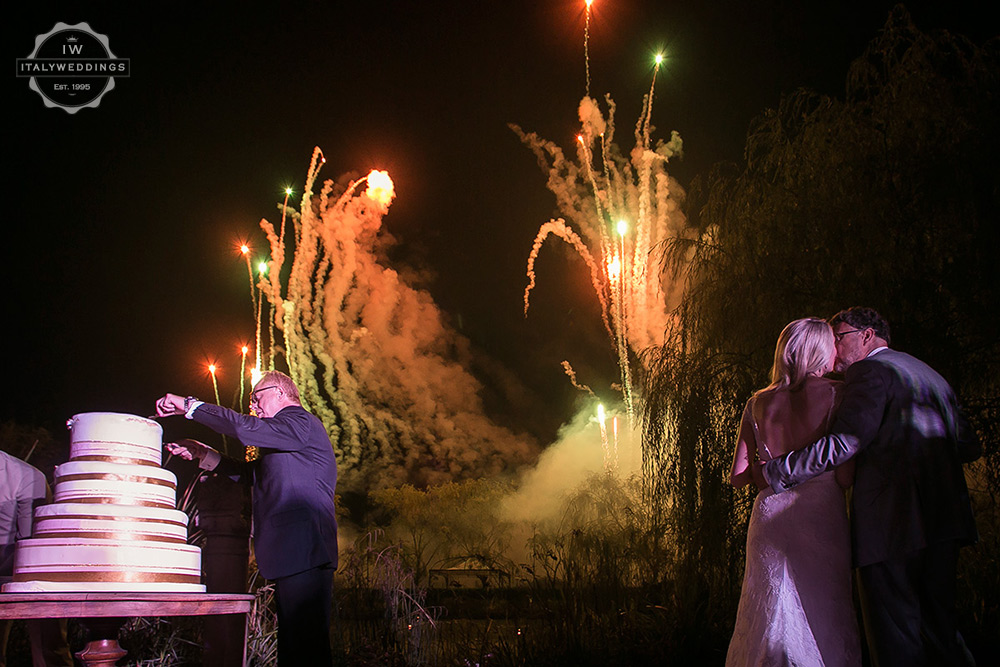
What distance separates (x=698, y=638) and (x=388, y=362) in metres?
27.4

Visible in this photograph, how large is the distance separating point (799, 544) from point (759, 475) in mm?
337

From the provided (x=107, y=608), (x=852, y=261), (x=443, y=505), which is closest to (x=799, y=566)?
(x=107, y=608)

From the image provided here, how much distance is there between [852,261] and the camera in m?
6.58

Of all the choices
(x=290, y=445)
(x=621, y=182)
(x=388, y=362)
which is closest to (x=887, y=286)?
(x=290, y=445)

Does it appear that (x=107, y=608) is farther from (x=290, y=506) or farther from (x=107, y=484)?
(x=290, y=506)

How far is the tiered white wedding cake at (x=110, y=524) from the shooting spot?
2.57 meters

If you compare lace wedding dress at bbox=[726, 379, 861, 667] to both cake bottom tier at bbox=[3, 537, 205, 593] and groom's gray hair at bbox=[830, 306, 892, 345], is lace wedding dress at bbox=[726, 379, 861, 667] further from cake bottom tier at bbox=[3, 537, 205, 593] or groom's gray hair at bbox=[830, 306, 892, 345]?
cake bottom tier at bbox=[3, 537, 205, 593]

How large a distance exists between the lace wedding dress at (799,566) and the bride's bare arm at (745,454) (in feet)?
0.47

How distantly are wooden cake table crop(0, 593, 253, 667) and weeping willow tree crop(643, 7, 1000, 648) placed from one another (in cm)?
460

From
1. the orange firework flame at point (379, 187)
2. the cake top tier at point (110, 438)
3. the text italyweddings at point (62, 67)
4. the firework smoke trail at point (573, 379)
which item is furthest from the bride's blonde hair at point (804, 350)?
the firework smoke trail at point (573, 379)

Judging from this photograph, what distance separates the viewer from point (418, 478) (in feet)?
119

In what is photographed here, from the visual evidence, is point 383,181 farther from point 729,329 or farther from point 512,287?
point 729,329

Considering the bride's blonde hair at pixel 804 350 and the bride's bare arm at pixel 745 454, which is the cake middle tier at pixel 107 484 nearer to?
the bride's bare arm at pixel 745 454

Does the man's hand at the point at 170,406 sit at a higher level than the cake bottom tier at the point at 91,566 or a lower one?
higher
